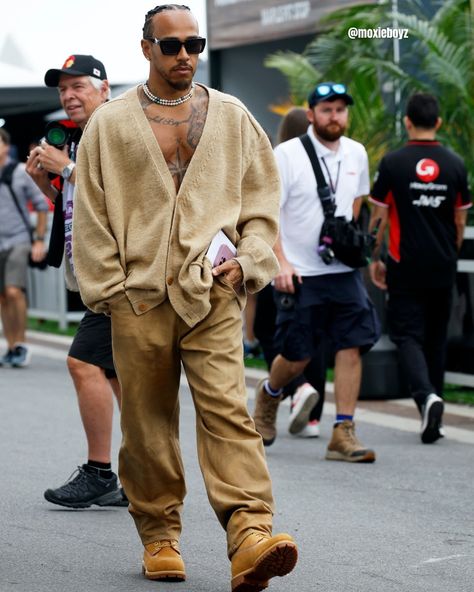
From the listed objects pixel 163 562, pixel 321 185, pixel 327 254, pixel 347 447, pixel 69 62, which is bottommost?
pixel 347 447

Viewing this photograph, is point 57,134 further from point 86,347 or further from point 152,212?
point 152,212

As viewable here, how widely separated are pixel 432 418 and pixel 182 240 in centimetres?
382

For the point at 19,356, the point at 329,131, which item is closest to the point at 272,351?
the point at 329,131

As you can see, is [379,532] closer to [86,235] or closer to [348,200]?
[86,235]

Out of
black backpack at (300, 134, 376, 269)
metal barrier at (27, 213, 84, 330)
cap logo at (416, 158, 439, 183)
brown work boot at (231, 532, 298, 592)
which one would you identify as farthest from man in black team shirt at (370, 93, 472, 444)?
metal barrier at (27, 213, 84, 330)

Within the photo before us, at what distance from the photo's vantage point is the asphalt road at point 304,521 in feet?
16.8

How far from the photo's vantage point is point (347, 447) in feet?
25.4

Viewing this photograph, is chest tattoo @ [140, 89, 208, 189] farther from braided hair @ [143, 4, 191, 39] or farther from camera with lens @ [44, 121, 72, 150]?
camera with lens @ [44, 121, 72, 150]

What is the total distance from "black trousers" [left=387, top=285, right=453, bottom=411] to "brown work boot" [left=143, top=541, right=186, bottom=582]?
3.63 metres

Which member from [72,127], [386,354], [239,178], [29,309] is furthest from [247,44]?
[239,178]

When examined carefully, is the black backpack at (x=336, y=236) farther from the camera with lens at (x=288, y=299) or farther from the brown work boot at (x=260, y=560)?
the brown work boot at (x=260, y=560)

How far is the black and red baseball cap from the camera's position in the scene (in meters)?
6.29

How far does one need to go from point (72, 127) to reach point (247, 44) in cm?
1127

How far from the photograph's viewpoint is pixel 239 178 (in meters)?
4.86
